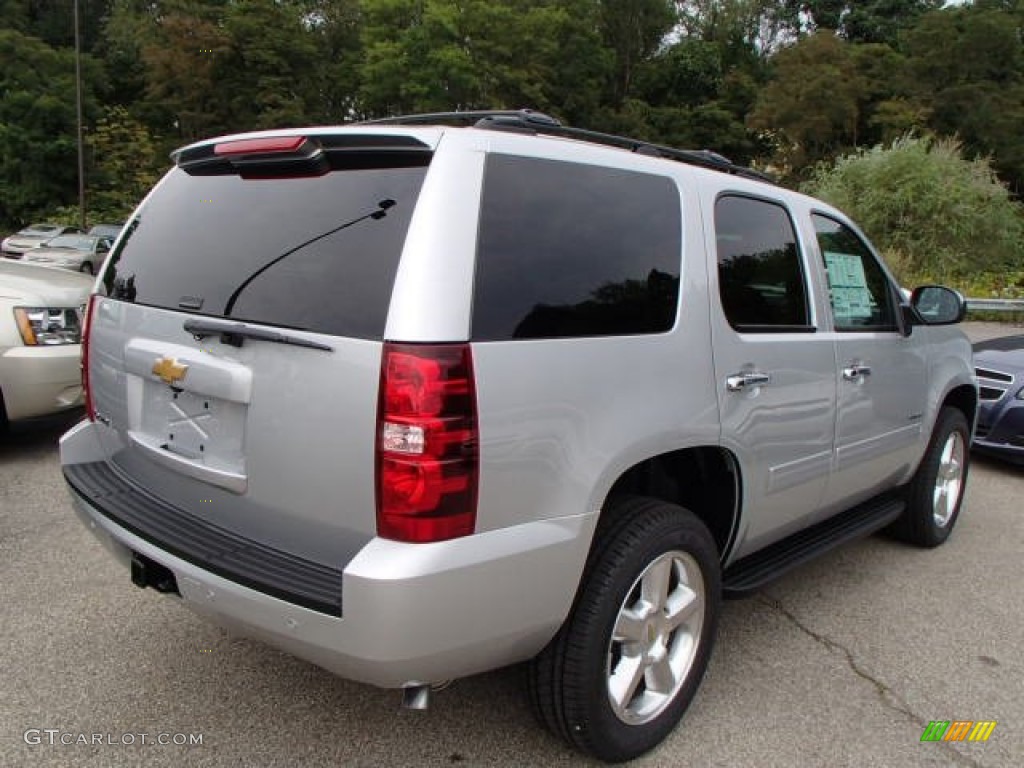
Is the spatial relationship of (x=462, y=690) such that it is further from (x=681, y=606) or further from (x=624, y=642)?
(x=681, y=606)

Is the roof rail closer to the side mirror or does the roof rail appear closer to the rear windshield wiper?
the rear windshield wiper

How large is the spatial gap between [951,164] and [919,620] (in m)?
20.3

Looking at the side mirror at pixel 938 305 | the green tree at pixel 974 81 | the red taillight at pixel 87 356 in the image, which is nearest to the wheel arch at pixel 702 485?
the side mirror at pixel 938 305

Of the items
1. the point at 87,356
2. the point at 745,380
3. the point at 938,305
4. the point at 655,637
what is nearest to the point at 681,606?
the point at 655,637

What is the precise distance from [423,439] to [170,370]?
0.90 metres

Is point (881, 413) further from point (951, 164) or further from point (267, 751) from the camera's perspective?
point (951, 164)

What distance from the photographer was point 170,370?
2.22m

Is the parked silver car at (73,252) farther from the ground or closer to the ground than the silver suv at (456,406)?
closer to the ground

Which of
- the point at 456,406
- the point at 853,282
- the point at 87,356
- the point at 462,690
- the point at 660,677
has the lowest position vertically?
the point at 462,690

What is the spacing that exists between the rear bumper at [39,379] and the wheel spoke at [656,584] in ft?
13.4

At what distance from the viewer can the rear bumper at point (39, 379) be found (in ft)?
16.1

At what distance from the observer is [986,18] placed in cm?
3638

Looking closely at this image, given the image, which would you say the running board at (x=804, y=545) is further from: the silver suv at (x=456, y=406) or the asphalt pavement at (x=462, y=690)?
the asphalt pavement at (x=462, y=690)

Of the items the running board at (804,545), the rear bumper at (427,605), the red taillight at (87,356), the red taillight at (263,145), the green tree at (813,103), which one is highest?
the green tree at (813,103)
